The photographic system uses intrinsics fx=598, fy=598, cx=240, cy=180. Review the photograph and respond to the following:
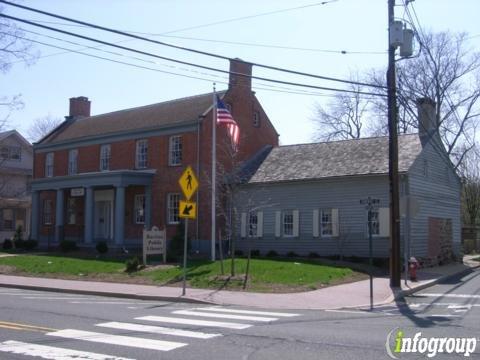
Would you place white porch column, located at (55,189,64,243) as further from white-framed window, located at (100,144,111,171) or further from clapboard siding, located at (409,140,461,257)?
clapboard siding, located at (409,140,461,257)

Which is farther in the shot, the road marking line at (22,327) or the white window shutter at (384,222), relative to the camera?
the white window shutter at (384,222)

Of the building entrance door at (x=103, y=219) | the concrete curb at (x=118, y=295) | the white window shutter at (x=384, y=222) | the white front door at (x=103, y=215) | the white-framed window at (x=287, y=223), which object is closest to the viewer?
the concrete curb at (x=118, y=295)

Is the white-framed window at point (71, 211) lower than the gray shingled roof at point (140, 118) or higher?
lower

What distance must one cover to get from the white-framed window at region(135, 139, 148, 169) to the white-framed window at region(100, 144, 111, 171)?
2.54 metres

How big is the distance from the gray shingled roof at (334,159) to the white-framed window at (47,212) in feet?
49.8

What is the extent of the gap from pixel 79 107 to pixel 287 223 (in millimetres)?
21008

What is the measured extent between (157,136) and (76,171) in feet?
24.6

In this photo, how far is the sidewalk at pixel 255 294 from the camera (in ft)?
51.6

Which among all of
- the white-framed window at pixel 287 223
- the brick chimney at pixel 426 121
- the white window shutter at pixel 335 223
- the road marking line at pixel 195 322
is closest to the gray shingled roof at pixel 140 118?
the white-framed window at pixel 287 223

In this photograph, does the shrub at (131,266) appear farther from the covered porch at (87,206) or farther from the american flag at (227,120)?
the covered porch at (87,206)

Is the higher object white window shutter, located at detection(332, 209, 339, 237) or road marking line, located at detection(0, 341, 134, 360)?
white window shutter, located at detection(332, 209, 339, 237)

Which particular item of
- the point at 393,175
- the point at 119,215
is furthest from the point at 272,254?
the point at 393,175

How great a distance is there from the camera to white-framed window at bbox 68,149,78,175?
37.1m

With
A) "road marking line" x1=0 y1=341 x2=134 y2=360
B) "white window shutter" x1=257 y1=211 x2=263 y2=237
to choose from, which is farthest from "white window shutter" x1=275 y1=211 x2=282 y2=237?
"road marking line" x1=0 y1=341 x2=134 y2=360
